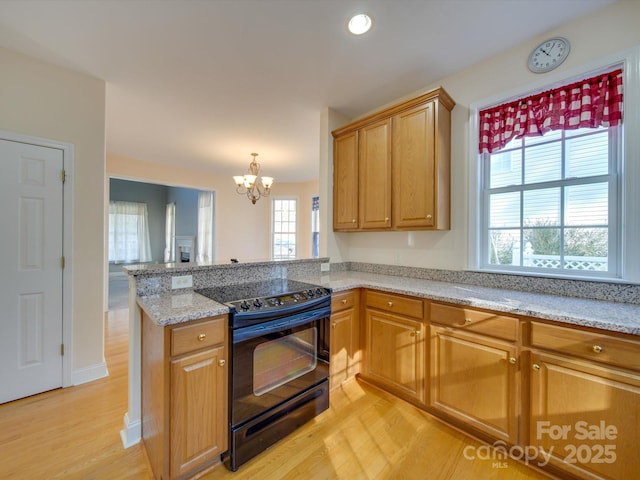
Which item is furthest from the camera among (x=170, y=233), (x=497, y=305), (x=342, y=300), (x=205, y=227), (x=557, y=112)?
(x=170, y=233)

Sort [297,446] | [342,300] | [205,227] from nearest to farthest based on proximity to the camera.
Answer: [297,446] → [342,300] → [205,227]

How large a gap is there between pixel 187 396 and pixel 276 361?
529 millimetres

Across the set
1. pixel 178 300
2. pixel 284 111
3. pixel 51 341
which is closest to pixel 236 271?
pixel 178 300

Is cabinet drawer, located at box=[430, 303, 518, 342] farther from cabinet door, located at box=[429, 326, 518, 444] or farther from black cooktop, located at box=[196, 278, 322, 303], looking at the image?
black cooktop, located at box=[196, 278, 322, 303]

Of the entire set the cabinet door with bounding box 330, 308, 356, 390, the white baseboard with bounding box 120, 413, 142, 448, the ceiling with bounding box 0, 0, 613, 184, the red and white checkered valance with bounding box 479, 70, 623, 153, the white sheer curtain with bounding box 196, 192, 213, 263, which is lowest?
the white baseboard with bounding box 120, 413, 142, 448

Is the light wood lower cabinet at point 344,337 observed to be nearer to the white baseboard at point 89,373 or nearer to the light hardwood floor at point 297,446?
the light hardwood floor at point 297,446

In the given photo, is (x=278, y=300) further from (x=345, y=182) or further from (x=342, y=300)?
(x=345, y=182)

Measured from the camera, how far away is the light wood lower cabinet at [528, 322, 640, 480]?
1.19 meters

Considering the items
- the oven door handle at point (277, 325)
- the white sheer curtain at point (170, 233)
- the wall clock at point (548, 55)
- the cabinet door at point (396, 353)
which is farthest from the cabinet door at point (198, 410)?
the white sheer curtain at point (170, 233)

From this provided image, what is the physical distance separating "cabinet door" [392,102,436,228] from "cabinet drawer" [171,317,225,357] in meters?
1.70

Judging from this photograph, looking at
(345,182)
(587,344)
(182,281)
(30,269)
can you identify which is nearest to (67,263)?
(30,269)

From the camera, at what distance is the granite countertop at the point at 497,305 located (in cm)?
125

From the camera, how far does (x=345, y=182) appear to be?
9.16 ft

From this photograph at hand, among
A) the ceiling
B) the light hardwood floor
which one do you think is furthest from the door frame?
the ceiling
